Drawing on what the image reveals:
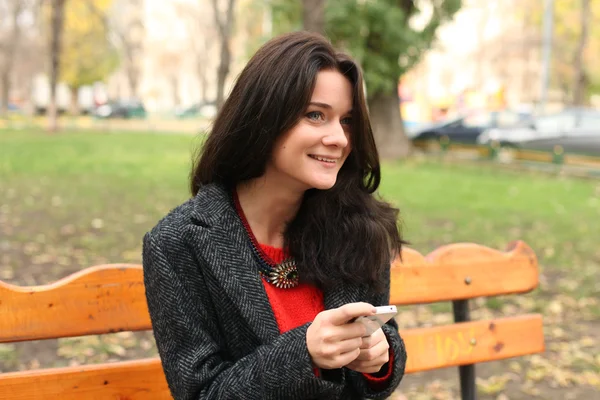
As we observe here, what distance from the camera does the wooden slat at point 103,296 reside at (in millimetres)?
1954

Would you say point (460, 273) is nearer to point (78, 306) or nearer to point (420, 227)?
point (78, 306)

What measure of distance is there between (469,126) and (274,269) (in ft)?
58.7

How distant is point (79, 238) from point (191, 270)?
18.4 ft

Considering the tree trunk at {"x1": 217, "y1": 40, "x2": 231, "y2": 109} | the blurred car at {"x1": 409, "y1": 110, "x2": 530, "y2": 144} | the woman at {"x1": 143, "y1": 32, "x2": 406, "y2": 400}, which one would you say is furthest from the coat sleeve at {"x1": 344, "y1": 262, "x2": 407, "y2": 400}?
the blurred car at {"x1": 409, "y1": 110, "x2": 530, "y2": 144}

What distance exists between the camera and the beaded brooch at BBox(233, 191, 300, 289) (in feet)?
6.08

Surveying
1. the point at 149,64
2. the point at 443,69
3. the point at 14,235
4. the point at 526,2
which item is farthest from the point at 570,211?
the point at 149,64

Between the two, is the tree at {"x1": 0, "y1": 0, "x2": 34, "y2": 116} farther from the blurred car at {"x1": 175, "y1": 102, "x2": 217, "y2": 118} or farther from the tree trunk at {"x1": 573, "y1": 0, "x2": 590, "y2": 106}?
the tree trunk at {"x1": 573, "y1": 0, "x2": 590, "y2": 106}

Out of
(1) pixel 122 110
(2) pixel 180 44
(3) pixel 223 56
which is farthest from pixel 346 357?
(2) pixel 180 44

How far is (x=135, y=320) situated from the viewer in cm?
213

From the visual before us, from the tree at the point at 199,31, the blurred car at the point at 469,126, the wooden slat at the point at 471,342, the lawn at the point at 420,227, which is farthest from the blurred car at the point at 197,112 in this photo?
the wooden slat at the point at 471,342

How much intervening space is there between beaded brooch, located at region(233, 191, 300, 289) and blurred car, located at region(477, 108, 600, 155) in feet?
45.1

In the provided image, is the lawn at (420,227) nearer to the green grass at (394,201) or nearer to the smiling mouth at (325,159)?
the green grass at (394,201)

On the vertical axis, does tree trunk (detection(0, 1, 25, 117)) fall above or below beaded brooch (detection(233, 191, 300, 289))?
below

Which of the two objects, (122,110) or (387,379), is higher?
(387,379)
